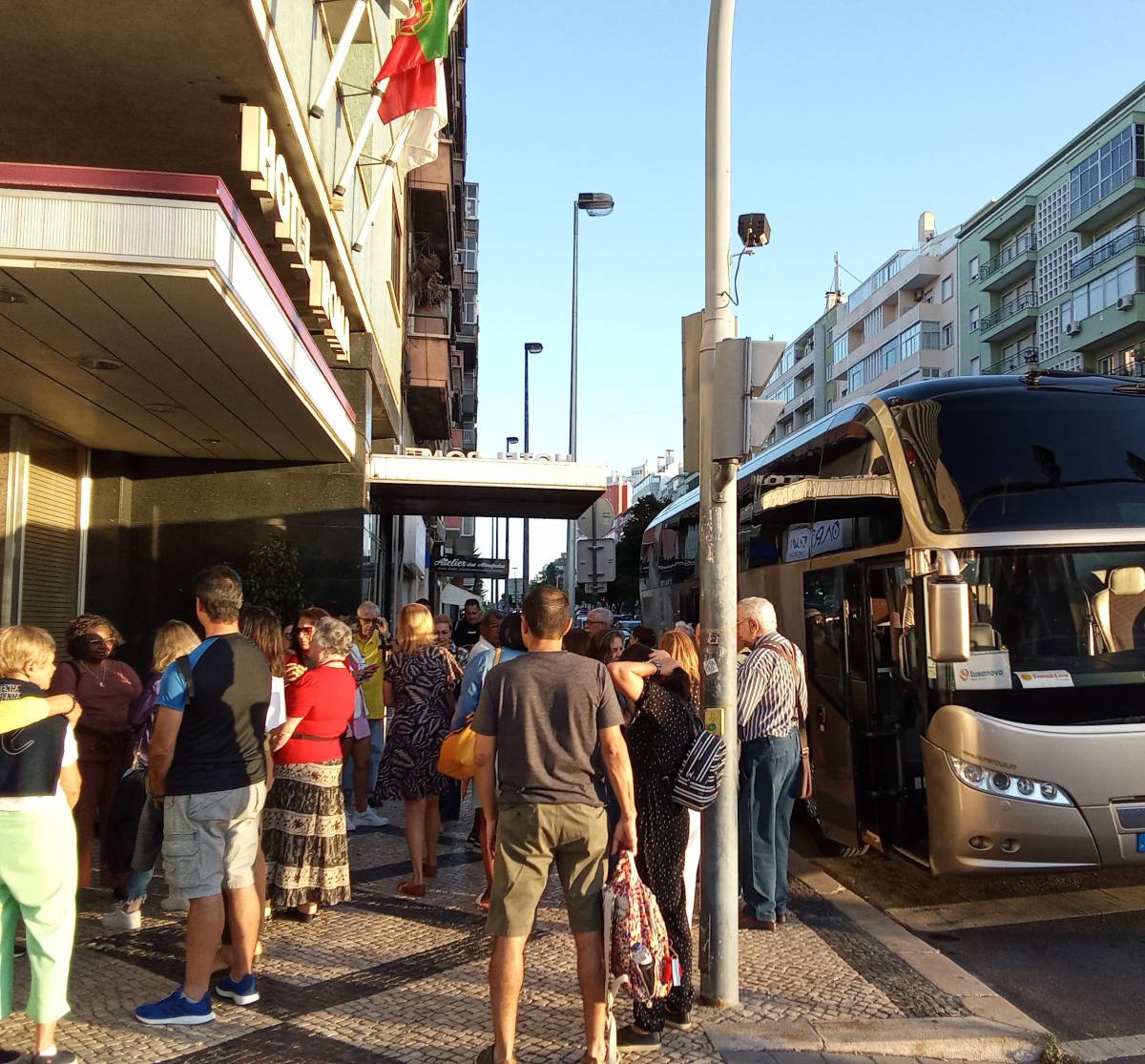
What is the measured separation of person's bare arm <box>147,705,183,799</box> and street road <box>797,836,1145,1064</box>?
402 centimetres

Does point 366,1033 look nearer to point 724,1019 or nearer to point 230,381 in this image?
point 724,1019

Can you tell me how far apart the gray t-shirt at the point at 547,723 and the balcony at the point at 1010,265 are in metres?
52.4

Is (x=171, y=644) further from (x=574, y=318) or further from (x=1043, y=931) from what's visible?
(x=574, y=318)

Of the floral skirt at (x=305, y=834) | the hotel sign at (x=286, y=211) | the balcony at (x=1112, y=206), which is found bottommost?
the floral skirt at (x=305, y=834)

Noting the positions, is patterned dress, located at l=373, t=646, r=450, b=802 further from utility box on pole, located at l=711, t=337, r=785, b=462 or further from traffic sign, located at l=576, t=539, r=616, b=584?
traffic sign, located at l=576, t=539, r=616, b=584

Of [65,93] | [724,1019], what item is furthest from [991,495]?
[65,93]

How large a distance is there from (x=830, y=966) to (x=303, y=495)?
970cm

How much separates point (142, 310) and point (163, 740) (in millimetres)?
3356

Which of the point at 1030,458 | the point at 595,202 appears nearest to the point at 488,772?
the point at 1030,458

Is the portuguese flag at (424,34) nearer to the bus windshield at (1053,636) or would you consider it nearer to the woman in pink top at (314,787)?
the woman in pink top at (314,787)

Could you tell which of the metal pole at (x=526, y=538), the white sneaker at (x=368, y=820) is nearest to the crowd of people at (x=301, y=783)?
the white sneaker at (x=368, y=820)

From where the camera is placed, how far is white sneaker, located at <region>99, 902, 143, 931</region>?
604cm

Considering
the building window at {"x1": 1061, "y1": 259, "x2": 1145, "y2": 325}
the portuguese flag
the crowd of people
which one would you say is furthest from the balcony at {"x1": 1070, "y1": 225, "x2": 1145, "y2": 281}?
the crowd of people

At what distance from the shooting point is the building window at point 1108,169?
41469 mm
